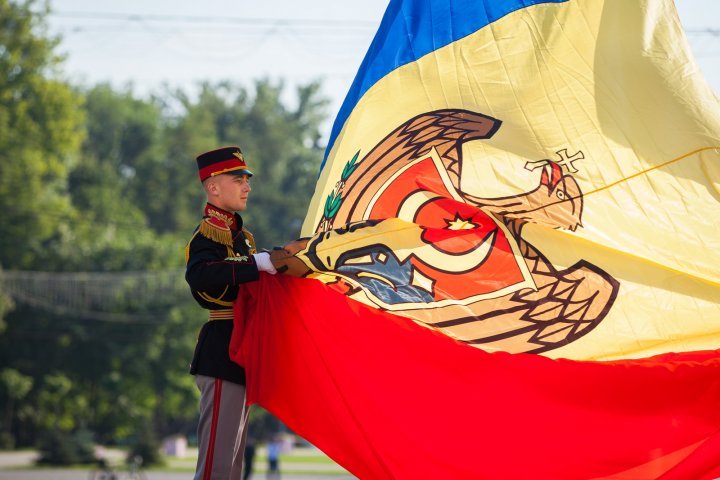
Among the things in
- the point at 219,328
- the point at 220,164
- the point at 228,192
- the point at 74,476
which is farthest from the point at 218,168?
the point at 74,476

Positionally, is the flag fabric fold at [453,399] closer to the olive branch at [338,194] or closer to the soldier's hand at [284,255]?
the soldier's hand at [284,255]

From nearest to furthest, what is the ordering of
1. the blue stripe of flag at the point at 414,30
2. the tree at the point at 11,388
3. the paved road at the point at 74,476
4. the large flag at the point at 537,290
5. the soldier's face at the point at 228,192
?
1. the large flag at the point at 537,290
2. the soldier's face at the point at 228,192
3. the blue stripe of flag at the point at 414,30
4. the paved road at the point at 74,476
5. the tree at the point at 11,388

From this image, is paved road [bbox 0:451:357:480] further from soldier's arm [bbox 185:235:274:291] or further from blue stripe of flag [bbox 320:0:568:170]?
soldier's arm [bbox 185:235:274:291]

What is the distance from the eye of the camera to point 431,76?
532cm

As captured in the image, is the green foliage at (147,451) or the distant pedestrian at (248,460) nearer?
the distant pedestrian at (248,460)

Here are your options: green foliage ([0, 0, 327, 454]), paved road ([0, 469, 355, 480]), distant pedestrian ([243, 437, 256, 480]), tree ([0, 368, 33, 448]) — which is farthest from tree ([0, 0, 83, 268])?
distant pedestrian ([243, 437, 256, 480])

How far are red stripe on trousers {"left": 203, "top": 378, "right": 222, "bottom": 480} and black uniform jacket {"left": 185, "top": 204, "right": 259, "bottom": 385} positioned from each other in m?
0.06

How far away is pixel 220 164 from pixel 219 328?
2.53 feet

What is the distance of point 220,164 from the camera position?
472cm

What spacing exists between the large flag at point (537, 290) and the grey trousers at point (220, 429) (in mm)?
120

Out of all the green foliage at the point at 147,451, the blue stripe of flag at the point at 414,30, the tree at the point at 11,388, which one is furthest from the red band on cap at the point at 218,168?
the tree at the point at 11,388

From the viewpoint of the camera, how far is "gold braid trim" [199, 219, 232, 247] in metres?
4.58

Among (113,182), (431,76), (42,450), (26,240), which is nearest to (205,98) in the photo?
(113,182)

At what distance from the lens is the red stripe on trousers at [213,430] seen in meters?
4.36
